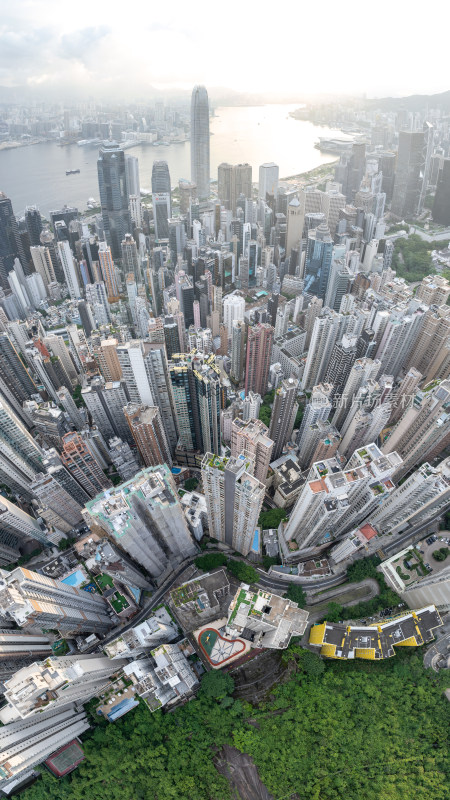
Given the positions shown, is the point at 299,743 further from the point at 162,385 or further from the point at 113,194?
the point at 113,194

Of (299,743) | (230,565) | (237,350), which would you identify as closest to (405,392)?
(237,350)

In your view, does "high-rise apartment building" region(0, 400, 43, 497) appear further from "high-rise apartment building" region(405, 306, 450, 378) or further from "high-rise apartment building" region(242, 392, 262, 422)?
"high-rise apartment building" region(405, 306, 450, 378)

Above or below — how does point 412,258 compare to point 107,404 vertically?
above

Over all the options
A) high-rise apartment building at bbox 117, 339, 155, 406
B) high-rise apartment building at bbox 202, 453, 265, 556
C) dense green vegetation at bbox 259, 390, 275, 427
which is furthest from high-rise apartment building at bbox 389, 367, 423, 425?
high-rise apartment building at bbox 117, 339, 155, 406

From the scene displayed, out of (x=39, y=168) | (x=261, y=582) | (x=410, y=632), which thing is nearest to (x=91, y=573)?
(x=261, y=582)

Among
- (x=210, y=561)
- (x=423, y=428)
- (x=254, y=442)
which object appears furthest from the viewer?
(x=423, y=428)

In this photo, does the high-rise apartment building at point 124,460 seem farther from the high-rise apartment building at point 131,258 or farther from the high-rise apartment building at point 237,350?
the high-rise apartment building at point 131,258
